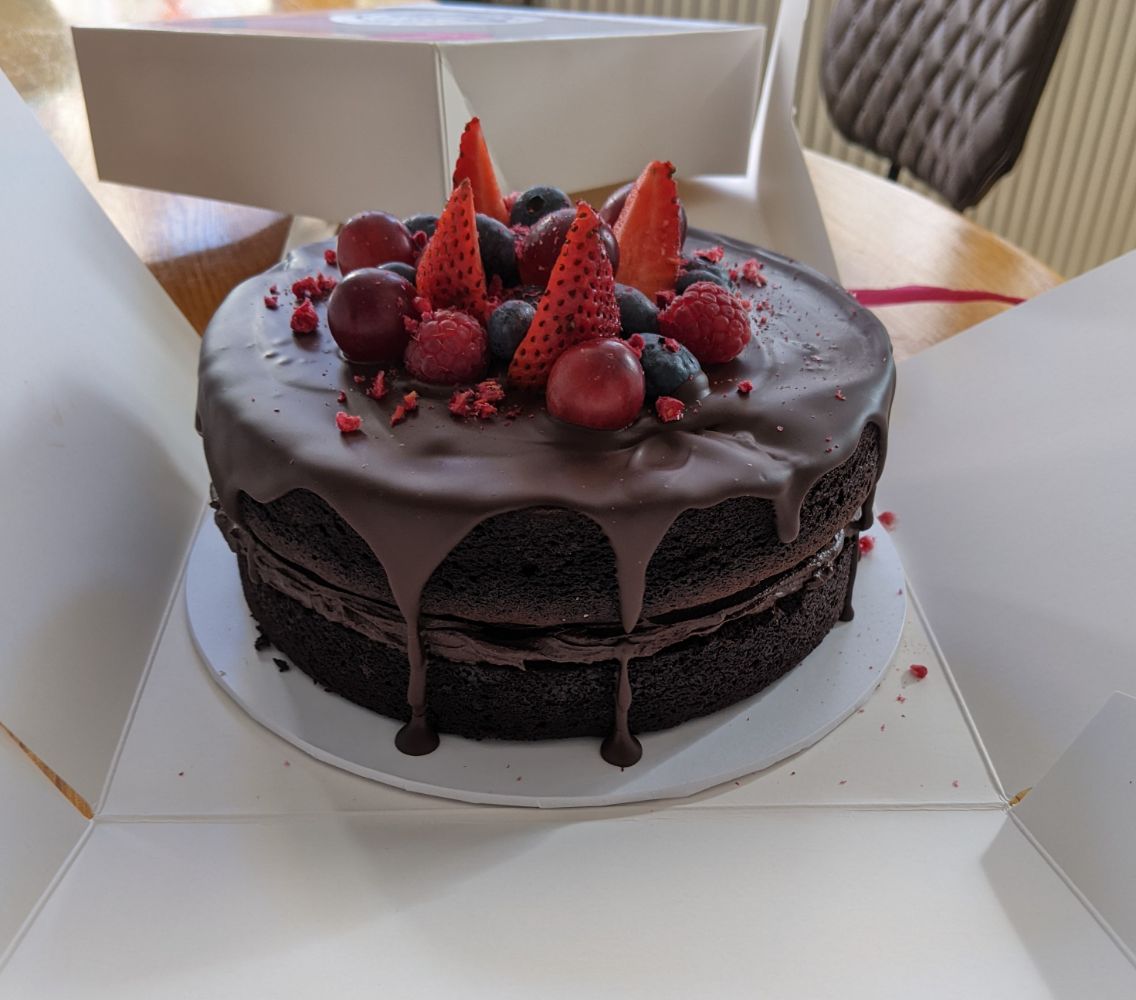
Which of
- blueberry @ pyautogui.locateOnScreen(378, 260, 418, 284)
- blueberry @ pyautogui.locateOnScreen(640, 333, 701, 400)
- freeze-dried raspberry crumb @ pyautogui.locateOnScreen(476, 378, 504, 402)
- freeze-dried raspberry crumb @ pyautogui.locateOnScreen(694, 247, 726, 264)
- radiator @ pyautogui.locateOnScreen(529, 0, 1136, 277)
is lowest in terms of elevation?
radiator @ pyautogui.locateOnScreen(529, 0, 1136, 277)

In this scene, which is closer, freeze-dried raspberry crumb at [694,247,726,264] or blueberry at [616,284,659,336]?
blueberry at [616,284,659,336]

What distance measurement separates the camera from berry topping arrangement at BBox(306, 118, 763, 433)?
3.59 ft

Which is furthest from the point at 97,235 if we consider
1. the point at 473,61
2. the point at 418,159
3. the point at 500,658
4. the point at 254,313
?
the point at 500,658

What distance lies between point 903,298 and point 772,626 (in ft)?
2.92

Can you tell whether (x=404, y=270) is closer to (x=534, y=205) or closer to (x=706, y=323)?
(x=534, y=205)

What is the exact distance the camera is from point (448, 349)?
1154mm

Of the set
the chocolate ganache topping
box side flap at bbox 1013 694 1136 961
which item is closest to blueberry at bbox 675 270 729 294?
the chocolate ganache topping

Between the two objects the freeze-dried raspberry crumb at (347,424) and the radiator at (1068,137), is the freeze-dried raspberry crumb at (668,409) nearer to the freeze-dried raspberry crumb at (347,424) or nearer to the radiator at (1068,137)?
the freeze-dried raspberry crumb at (347,424)

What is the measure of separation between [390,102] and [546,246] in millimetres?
603

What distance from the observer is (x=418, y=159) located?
5.62ft

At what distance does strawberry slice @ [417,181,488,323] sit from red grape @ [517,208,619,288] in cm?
7

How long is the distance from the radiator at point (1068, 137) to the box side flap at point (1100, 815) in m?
2.62

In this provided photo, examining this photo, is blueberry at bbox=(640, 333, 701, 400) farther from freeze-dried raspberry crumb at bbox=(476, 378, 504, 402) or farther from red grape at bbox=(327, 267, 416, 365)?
red grape at bbox=(327, 267, 416, 365)

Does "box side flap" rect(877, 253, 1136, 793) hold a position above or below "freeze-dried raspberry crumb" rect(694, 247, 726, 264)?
below
